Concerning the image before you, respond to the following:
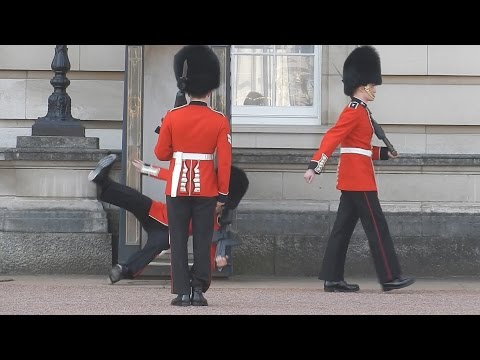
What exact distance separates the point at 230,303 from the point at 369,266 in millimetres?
2505

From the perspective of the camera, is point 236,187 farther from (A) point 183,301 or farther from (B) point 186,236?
(A) point 183,301

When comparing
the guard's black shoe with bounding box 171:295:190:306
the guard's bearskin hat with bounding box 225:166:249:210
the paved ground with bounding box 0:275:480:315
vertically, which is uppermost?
the guard's bearskin hat with bounding box 225:166:249:210

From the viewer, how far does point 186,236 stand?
27.6 feet

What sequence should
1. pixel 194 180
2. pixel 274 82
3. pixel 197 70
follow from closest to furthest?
1. pixel 194 180
2. pixel 197 70
3. pixel 274 82

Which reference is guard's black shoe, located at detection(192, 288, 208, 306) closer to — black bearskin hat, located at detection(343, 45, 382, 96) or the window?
black bearskin hat, located at detection(343, 45, 382, 96)

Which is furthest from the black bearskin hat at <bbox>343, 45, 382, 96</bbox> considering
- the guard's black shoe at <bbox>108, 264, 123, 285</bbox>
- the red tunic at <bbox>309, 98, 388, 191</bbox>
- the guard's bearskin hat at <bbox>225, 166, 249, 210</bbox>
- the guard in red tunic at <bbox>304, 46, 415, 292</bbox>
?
the guard's black shoe at <bbox>108, 264, 123, 285</bbox>

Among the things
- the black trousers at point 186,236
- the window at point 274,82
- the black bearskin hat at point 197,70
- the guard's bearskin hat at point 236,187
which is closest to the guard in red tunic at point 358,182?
the guard's bearskin hat at point 236,187

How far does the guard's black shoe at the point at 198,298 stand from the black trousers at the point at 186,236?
0.11 feet

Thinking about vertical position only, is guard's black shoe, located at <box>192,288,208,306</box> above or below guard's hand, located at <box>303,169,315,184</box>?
below

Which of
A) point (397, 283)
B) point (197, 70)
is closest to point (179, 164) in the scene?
point (197, 70)

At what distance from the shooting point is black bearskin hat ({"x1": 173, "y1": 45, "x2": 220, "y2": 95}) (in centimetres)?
847

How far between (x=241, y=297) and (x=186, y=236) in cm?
87

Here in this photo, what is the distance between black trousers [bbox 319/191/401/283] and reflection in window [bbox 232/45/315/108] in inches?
82.1

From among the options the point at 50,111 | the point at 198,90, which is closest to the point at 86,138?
the point at 50,111
